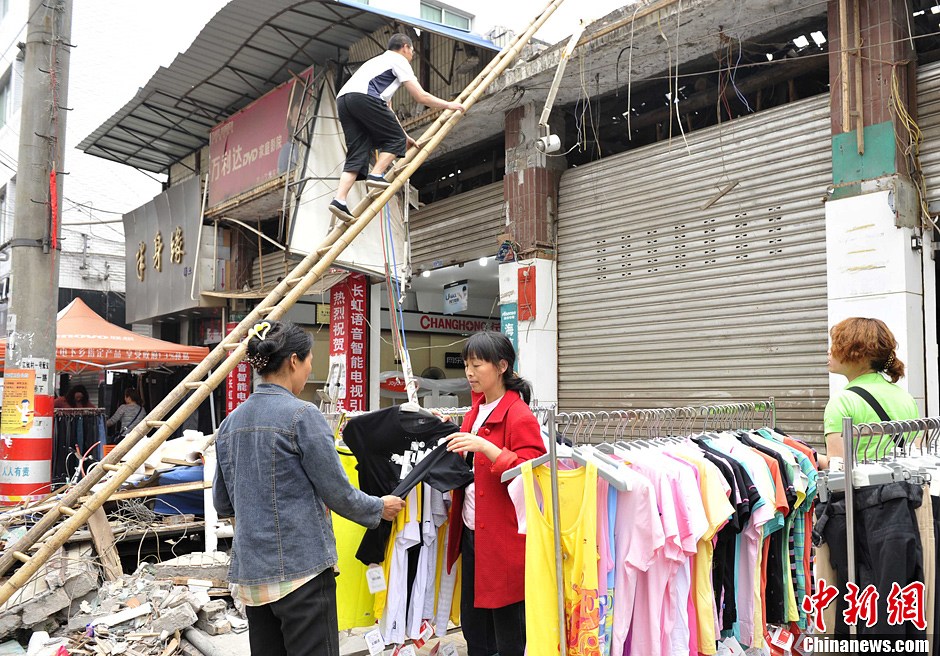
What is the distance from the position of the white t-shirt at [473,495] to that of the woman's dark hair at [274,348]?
1.01 meters

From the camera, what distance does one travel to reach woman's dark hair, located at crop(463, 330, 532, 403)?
3.26m

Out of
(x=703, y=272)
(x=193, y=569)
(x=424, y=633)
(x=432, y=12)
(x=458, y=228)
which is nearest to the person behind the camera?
(x=424, y=633)

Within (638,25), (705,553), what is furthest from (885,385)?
(638,25)

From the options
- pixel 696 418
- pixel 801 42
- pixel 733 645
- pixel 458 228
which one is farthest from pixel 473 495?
Result: pixel 458 228

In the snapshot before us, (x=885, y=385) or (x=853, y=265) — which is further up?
(x=853, y=265)

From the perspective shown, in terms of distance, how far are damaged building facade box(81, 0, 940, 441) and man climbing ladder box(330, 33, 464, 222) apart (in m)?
1.21

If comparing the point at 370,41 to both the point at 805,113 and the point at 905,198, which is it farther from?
the point at 905,198

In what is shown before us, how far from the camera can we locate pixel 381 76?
5566 millimetres

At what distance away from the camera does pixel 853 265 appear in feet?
20.0

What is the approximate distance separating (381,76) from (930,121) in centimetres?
491

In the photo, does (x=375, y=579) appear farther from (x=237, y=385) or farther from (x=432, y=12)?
(x=432, y=12)

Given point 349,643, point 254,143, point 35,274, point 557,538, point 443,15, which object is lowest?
point 349,643

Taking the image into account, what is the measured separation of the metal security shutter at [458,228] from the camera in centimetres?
994

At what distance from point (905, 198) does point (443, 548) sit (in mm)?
5044
